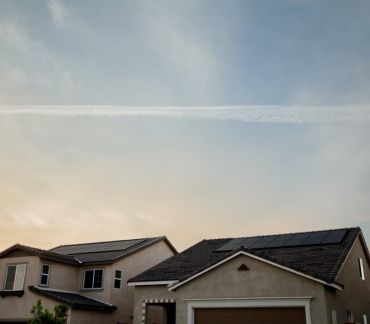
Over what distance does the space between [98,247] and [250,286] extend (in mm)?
17565

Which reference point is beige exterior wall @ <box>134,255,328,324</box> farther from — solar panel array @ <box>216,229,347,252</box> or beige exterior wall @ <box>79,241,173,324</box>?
beige exterior wall @ <box>79,241,173,324</box>

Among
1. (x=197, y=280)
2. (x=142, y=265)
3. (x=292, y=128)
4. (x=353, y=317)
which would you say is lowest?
(x=353, y=317)

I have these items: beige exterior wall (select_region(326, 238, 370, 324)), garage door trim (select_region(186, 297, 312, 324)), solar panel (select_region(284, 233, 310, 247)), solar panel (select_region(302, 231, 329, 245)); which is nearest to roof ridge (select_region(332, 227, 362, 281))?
beige exterior wall (select_region(326, 238, 370, 324))

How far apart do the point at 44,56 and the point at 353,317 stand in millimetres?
18500

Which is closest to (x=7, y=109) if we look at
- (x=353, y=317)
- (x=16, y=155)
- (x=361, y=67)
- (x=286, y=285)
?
(x=16, y=155)

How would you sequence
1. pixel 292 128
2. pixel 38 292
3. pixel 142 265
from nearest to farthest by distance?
pixel 292 128, pixel 38 292, pixel 142 265

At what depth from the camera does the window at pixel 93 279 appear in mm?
29055

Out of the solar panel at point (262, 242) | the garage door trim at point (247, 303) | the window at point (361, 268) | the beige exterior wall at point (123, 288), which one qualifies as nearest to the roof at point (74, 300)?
the beige exterior wall at point (123, 288)

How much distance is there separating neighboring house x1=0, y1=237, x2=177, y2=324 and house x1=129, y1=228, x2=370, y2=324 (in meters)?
4.66

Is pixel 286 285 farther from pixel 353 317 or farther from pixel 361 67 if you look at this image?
pixel 361 67

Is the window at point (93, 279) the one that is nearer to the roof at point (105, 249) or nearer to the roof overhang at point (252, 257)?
the roof at point (105, 249)

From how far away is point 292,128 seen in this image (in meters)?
22.5

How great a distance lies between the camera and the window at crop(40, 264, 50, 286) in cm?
2731

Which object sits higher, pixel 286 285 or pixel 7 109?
pixel 7 109
